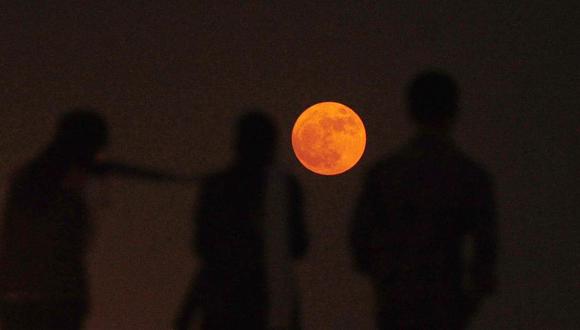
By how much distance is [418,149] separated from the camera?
2.06 m

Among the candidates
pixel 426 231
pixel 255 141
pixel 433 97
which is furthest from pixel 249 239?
pixel 433 97

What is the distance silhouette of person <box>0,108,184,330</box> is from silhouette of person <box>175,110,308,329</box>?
1.14 ft

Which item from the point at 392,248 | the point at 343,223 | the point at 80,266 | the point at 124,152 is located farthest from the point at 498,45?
the point at 80,266

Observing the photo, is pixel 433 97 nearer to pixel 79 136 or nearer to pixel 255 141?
pixel 255 141

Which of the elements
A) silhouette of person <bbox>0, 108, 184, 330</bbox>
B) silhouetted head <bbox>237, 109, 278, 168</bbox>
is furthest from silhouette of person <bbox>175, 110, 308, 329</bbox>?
silhouette of person <bbox>0, 108, 184, 330</bbox>

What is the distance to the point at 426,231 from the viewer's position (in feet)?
6.67

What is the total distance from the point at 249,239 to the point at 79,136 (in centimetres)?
64

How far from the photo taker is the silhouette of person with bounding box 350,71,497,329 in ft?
6.69

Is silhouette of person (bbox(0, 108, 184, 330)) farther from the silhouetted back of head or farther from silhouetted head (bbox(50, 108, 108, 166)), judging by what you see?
the silhouetted back of head

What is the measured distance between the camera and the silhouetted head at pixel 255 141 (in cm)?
243

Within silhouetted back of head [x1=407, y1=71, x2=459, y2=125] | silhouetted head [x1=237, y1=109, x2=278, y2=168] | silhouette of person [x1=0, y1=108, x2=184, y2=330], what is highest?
silhouetted back of head [x1=407, y1=71, x2=459, y2=125]

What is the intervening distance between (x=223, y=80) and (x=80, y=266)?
188cm

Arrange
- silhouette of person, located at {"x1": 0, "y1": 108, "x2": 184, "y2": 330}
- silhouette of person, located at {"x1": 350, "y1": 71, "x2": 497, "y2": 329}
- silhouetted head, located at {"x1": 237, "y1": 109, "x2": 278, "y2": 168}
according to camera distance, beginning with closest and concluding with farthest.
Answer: silhouette of person, located at {"x1": 350, "y1": 71, "x2": 497, "y2": 329} → silhouette of person, located at {"x1": 0, "y1": 108, "x2": 184, "y2": 330} → silhouetted head, located at {"x1": 237, "y1": 109, "x2": 278, "y2": 168}

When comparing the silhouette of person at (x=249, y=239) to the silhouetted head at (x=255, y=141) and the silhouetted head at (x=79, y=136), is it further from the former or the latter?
the silhouetted head at (x=79, y=136)
